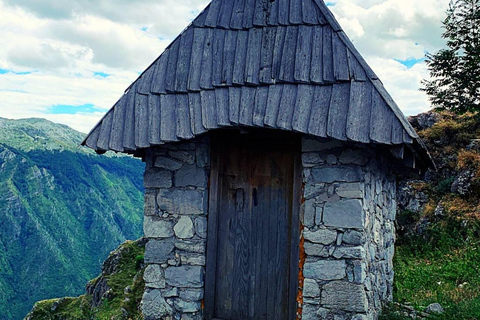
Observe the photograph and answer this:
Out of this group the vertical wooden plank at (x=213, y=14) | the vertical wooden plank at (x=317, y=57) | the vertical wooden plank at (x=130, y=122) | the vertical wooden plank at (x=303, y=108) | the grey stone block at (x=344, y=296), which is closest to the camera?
the vertical wooden plank at (x=303, y=108)

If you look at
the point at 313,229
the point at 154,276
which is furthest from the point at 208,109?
the point at 154,276

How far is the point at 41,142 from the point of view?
97688 millimetres

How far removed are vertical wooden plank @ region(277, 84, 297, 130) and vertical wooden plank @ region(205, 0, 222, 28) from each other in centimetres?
128

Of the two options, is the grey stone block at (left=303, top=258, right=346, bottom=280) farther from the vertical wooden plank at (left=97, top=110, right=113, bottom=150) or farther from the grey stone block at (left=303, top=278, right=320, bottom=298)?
the vertical wooden plank at (left=97, top=110, right=113, bottom=150)

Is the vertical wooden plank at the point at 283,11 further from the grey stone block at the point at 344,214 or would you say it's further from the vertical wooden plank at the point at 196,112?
the grey stone block at the point at 344,214

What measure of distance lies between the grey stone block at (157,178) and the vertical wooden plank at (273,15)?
78.3 inches

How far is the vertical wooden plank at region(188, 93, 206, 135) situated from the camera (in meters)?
4.32

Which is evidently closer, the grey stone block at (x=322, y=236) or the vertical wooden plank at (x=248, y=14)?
the grey stone block at (x=322, y=236)

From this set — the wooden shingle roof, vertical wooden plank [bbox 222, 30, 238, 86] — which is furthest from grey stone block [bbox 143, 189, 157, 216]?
vertical wooden plank [bbox 222, 30, 238, 86]

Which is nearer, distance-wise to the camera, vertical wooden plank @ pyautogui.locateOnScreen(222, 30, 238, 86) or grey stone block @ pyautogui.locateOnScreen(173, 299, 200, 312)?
vertical wooden plank @ pyautogui.locateOnScreen(222, 30, 238, 86)

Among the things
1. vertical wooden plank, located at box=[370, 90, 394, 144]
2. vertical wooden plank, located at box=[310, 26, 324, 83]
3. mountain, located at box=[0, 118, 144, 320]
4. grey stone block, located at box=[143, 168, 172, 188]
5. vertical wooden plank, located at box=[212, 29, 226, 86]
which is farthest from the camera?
mountain, located at box=[0, 118, 144, 320]

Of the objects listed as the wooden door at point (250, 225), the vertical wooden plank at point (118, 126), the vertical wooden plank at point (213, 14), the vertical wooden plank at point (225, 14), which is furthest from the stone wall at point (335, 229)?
the vertical wooden plank at point (118, 126)

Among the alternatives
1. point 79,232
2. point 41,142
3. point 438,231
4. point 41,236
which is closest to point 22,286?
point 41,236

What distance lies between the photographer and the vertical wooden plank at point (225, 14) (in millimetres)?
4848
